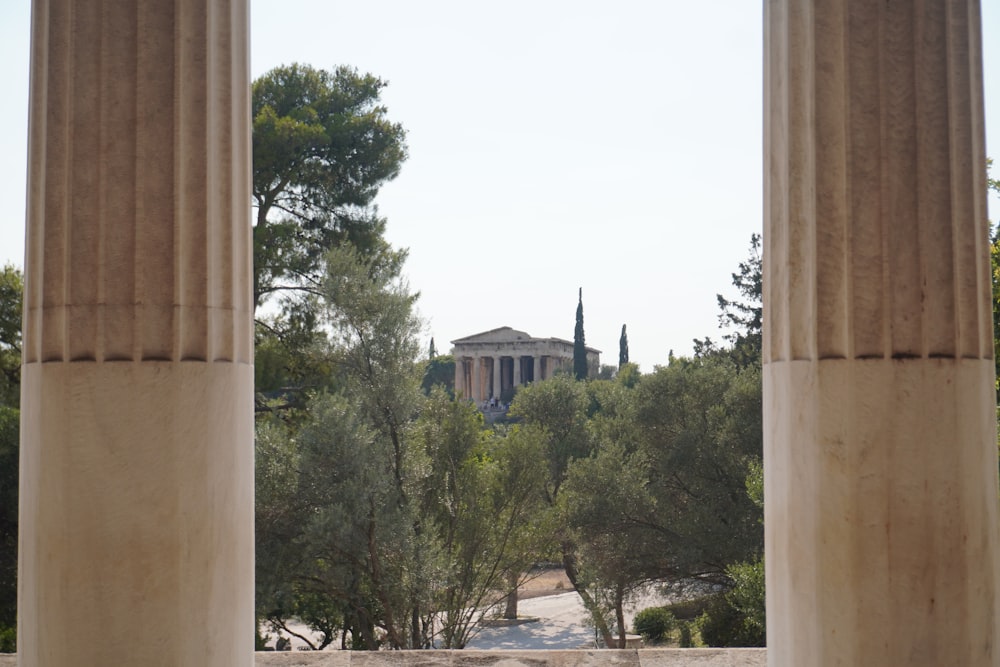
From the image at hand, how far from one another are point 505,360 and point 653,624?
9040 centimetres

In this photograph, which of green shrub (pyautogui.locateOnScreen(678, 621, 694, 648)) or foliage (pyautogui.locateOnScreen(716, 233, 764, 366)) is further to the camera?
foliage (pyautogui.locateOnScreen(716, 233, 764, 366))

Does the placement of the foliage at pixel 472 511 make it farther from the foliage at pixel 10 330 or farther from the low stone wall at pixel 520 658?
the low stone wall at pixel 520 658

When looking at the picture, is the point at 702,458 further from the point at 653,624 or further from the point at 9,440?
the point at 9,440

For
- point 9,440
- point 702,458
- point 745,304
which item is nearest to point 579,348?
point 745,304

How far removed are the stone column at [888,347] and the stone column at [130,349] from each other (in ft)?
12.3

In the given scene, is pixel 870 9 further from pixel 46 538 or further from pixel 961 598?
pixel 46 538

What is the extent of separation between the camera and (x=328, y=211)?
47.1 m

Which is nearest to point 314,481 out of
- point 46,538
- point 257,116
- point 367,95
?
point 257,116

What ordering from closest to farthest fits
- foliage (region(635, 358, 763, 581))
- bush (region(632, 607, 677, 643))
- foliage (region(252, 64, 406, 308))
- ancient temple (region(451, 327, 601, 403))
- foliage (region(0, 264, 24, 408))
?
foliage (region(0, 264, 24, 408)) → foliage (region(252, 64, 406, 308)) → foliage (region(635, 358, 763, 581)) → bush (region(632, 607, 677, 643)) → ancient temple (region(451, 327, 601, 403))

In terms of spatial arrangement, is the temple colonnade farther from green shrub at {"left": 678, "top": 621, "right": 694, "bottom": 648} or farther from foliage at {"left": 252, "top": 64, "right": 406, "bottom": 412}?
green shrub at {"left": 678, "top": 621, "right": 694, "bottom": 648}

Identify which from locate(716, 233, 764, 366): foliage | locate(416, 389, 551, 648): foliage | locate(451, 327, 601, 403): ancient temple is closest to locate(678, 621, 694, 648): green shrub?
locate(416, 389, 551, 648): foliage

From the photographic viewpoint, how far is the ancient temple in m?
134

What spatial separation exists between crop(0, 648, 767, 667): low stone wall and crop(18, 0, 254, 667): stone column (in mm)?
3868

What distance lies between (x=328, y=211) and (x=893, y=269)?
4291cm
